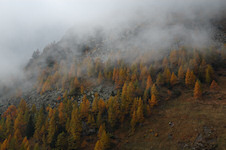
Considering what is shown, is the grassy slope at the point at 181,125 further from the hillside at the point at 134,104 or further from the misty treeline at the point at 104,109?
the misty treeline at the point at 104,109

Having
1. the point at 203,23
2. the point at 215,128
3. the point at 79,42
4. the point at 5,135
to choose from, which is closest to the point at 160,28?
the point at 203,23

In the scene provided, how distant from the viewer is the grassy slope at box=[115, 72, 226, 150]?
Result: 41781 millimetres

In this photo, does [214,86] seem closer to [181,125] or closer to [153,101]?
[153,101]

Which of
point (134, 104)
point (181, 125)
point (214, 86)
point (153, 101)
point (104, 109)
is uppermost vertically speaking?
point (214, 86)

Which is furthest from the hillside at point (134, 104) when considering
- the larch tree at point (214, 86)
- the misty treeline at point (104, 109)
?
the larch tree at point (214, 86)

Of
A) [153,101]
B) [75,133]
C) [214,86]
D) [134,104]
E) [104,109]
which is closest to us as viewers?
A: [75,133]

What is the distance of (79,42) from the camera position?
193250 mm

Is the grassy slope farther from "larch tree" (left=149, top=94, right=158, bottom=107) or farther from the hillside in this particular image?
"larch tree" (left=149, top=94, right=158, bottom=107)

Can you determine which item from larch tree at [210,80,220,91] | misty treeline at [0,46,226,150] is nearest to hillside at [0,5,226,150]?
misty treeline at [0,46,226,150]

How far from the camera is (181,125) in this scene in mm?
48344

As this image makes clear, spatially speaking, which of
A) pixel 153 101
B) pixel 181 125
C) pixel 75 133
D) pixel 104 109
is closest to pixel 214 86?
pixel 153 101

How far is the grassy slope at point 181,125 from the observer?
41781mm

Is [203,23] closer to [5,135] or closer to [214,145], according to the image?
[214,145]

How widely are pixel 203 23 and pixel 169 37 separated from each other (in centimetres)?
5034
